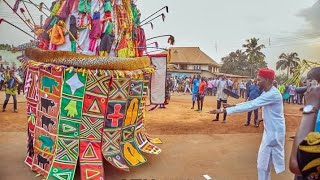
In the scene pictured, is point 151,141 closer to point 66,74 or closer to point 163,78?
point 163,78

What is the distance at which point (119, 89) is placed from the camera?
219 inches

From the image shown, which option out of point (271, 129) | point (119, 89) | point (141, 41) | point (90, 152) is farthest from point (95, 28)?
point (271, 129)

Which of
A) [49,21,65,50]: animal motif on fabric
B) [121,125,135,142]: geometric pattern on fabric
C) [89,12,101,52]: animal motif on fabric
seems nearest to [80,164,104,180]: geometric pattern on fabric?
[121,125,135,142]: geometric pattern on fabric

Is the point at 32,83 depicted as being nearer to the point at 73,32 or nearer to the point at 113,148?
the point at 73,32

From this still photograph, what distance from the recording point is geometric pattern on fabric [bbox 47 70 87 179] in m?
5.24

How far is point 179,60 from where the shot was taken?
40562 mm

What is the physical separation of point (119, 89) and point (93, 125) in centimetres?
73

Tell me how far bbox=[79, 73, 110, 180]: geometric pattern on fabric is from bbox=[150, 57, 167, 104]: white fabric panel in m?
1.92

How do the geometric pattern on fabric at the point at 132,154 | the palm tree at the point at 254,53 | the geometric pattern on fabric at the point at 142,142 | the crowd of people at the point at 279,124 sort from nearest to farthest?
the crowd of people at the point at 279,124
the geometric pattern on fabric at the point at 132,154
the geometric pattern on fabric at the point at 142,142
the palm tree at the point at 254,53

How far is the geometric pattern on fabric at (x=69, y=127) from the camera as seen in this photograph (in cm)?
524

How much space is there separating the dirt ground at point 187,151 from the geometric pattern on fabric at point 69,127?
0.43 meters

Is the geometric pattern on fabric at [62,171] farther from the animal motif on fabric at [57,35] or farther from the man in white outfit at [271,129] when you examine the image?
the man in white outfit at [271,129]

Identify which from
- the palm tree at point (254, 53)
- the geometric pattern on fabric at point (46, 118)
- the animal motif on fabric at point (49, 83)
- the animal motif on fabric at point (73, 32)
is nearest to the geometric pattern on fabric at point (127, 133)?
the geometric pattern on fabric at point (46, 118)

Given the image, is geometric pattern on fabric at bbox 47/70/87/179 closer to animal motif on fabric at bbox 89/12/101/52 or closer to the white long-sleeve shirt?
animal motif on fabric at bbox 89/12/101/52
